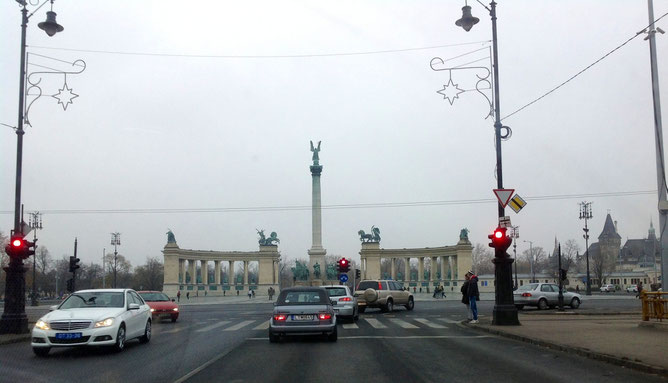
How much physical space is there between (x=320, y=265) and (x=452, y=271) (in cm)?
1780

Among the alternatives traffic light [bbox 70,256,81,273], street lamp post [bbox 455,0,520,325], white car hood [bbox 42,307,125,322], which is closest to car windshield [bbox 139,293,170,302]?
traffic light [bbox 70,256,81,273]

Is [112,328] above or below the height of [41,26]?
below

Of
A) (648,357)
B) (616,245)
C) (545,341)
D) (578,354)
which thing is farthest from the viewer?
(616,245)

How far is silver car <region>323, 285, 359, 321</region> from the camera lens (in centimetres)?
2397

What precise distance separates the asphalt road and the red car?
30.5ft

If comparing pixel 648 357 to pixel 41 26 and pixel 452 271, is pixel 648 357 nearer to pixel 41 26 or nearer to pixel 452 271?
pixel 41 26

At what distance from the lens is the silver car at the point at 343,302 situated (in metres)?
24.0

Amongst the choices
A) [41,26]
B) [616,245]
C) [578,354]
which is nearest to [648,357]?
[578,354]

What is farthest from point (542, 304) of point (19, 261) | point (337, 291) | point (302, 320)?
point (19, 261)

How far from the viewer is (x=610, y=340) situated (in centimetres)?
1458

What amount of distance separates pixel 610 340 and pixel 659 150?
22.4ft

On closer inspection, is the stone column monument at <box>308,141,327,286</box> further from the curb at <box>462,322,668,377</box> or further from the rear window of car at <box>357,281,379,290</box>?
the curb at <box>462,322,668,377</box>

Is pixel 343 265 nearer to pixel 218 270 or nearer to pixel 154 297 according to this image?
pixel 154 297

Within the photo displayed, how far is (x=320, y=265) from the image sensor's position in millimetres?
72500
